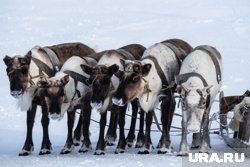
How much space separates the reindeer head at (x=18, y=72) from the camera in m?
14.0

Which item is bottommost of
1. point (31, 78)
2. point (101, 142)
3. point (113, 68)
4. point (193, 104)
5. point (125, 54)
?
point (101, 142)

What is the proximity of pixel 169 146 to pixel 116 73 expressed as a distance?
5.30ft

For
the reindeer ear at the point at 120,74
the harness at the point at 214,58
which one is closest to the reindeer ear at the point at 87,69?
the reindeer ear at the point at 120,74

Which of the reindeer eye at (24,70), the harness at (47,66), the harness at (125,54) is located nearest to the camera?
the reindeer eye at (24,70)

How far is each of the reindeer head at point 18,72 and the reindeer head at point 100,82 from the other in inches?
45.8

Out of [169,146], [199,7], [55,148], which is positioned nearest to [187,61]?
[169,146]

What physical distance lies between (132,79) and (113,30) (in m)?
25.6

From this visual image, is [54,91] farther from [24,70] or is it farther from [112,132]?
[112,132]

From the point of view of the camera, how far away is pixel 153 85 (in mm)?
14023

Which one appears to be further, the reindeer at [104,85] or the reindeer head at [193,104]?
the reindeer at [104,85]

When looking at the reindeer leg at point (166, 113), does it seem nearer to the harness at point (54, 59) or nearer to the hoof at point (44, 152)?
the hoof at point (44, 152)

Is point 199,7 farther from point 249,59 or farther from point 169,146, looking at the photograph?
point 169,146

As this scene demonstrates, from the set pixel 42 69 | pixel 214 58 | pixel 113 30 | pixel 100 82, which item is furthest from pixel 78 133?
pixel 113 30

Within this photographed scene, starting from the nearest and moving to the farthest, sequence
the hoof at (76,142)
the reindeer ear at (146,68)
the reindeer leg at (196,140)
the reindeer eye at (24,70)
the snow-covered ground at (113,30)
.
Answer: the reindeer ear at (146,68), the reindeer eye at (24,70), the reindeer leg at (196,140), the hoof at (76,142), the snow-covered ground at (113,30)
